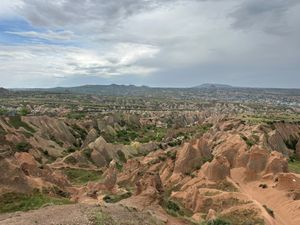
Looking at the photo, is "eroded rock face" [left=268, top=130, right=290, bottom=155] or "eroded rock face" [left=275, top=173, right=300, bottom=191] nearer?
"eroded rock face" [left=275, top=173, right=300, bottom=191]

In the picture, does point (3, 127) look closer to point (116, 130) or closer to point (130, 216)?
point (116, 130)

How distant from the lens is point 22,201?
119 ft

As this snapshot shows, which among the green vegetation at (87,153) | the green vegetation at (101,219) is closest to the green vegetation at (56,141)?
the green vegetation at (87,153)

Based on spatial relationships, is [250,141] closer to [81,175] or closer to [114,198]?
[81,175]

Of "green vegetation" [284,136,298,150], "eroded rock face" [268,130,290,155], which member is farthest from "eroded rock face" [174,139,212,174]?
"green vegetation" [284,136,298,150]

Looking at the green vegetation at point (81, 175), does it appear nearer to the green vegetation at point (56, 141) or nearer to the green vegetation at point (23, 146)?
the green vegetation at point (23, 146)

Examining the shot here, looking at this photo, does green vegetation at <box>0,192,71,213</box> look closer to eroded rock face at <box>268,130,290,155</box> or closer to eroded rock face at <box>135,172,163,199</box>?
eroded rock face at <box>135,172,163,199</box>

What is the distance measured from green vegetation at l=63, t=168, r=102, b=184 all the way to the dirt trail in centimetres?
2342

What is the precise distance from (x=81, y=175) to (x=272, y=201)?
34.9m

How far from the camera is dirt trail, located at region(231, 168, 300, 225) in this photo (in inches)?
1590

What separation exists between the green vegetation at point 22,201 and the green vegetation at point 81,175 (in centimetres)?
3040

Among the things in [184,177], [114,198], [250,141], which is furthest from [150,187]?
[250,141]

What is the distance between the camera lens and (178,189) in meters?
56.2

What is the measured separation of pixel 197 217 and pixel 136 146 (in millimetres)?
62223
